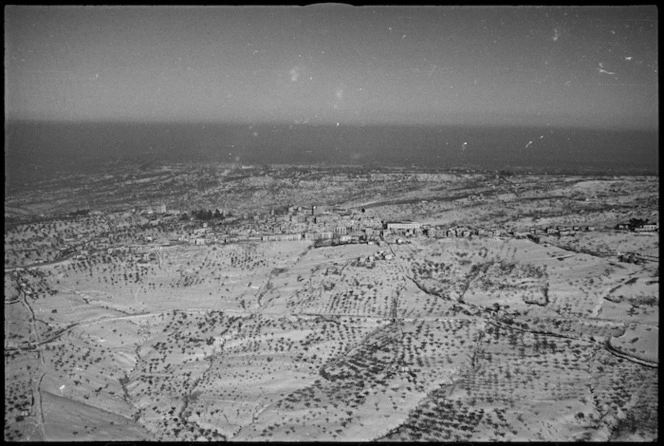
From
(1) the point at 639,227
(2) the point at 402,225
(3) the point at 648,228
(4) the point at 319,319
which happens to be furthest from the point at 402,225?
(3) the point at 648,228

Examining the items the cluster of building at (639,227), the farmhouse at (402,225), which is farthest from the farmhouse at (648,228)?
the farmhouse at (402,225)

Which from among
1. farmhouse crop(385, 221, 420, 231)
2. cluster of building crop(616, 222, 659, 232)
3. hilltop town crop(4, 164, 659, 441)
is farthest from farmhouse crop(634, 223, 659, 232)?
farmhouse crop(385, 221, 420, 231)

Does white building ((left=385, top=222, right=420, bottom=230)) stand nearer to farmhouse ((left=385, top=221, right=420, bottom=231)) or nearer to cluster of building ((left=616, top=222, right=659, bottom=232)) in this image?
farmhouse ((left=385, top=221, right=420, bottom=231))

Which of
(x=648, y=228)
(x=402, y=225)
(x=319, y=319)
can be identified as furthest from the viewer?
(x=402, y=225)

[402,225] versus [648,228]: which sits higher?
[648,228]

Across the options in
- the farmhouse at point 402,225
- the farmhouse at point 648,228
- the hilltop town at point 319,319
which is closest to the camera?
the hilltop town at point 319,319

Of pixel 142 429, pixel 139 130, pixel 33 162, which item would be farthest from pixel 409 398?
pixel 139 130

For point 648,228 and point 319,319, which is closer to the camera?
point 319,319

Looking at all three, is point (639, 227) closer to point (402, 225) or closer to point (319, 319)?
point (402, 225)

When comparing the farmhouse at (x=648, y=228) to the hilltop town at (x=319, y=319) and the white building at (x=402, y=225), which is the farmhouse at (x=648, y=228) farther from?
the white building at (x=402, y=225)
